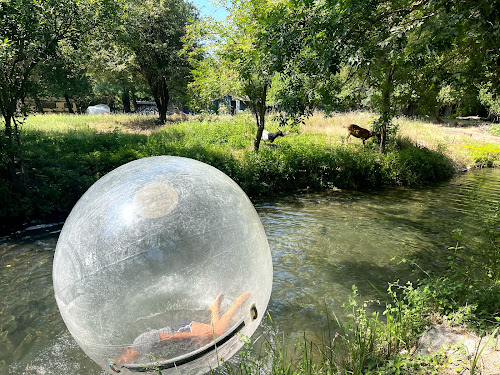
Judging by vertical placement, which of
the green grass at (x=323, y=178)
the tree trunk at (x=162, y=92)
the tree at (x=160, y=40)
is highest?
the tree at (x=160, y=40)

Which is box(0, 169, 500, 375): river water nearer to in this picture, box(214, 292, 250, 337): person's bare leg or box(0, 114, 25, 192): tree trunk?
box(0, 114, 25, 192): tree trunk

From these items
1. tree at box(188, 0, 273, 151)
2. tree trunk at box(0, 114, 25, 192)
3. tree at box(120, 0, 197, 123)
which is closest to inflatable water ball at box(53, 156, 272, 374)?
tree trunk at box(0, 114, 25, 192)

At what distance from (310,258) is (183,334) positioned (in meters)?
5.15

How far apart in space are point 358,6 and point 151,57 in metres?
18.7

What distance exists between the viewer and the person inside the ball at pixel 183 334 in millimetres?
2422

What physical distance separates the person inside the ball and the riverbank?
823 centimetres

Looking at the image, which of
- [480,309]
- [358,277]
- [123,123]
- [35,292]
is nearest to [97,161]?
[35,292]

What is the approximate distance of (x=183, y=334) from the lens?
246 centimetres

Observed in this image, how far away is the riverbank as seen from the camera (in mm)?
9836

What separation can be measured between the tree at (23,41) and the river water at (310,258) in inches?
99.8

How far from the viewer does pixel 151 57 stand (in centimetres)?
2148

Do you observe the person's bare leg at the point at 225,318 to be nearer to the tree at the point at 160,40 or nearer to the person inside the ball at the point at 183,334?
the person inside the ball at the point at 183,334

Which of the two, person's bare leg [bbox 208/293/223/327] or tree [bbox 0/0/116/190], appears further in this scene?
tree [bbox 0/0/116/190]

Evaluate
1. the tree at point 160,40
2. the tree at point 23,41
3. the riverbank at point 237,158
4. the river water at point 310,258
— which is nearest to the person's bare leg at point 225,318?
the river water at point 310,258
